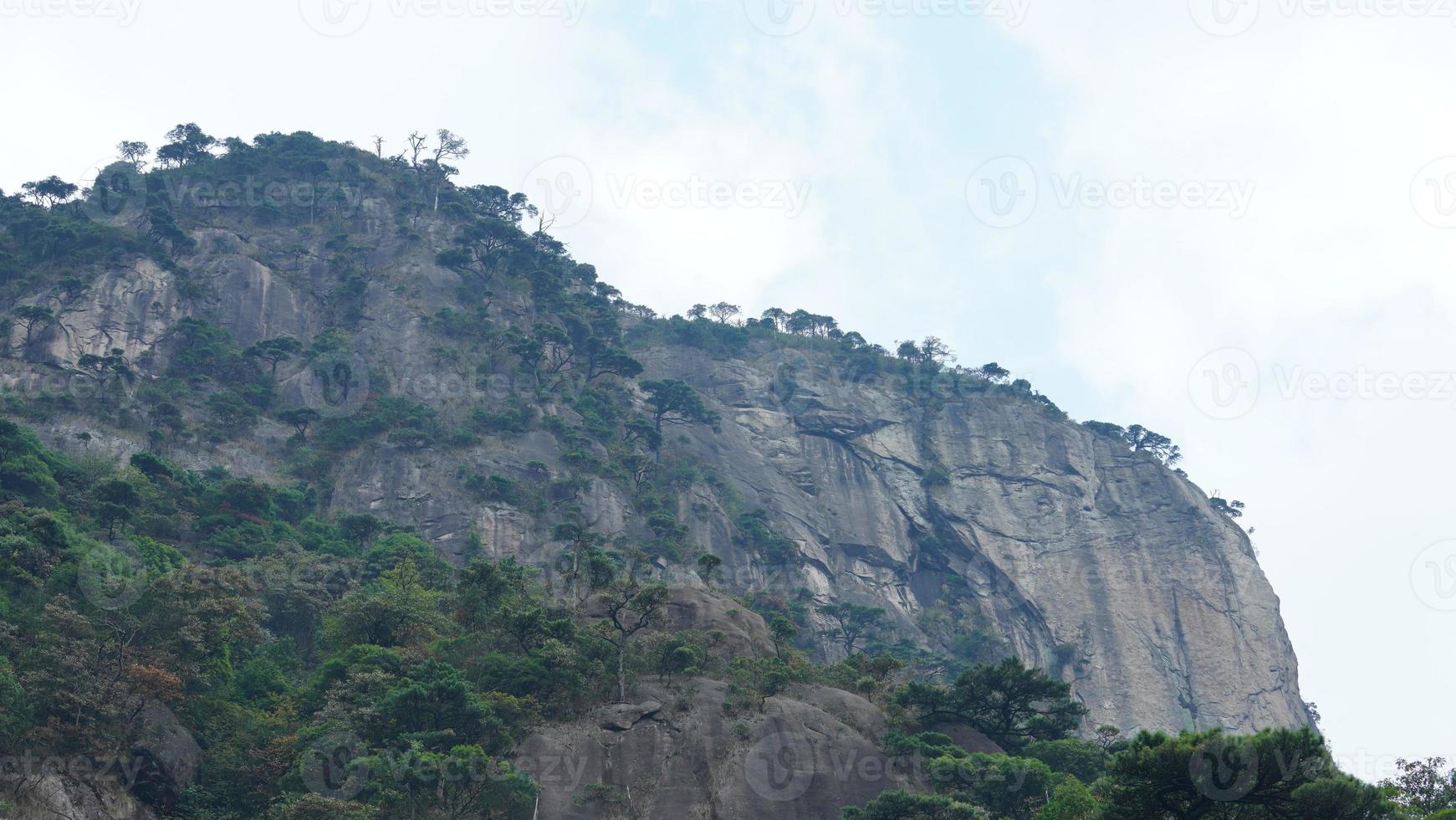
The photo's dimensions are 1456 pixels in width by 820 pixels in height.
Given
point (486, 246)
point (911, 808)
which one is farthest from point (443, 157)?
point (911, 808)

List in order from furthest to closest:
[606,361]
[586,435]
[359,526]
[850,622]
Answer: [606,361]
[586,435]
[850,622]
[359,526]

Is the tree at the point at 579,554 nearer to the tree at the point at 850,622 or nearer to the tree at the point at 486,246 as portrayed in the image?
the tree at the point at 850,622

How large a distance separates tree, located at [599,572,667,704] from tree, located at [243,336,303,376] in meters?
34.0

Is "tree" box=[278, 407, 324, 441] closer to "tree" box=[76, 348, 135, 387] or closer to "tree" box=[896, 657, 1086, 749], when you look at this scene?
"tree" box=[76, 348, 135, 387]

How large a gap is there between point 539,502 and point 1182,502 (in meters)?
50.6

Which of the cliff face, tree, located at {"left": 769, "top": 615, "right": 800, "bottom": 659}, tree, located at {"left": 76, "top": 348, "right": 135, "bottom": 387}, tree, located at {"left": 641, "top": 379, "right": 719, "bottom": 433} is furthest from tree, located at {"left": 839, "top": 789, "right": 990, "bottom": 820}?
tree, located at {"left": 76, "top": 348, "right": 135, "bottom": 387}

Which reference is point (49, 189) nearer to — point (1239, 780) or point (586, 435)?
point (586, 435)

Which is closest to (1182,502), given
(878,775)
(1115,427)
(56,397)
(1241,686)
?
(1115,427)

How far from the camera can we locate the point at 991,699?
46594mm

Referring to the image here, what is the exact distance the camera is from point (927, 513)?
309 ft

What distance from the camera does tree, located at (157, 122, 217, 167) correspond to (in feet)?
316

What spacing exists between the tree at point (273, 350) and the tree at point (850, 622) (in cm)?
3452

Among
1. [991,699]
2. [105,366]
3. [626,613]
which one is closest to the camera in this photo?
[991,699]

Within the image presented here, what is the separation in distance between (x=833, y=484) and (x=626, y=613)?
45658mm
